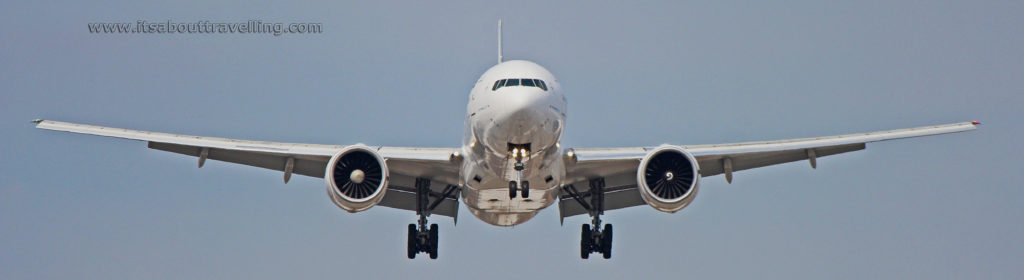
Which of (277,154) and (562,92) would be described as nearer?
(562,92)

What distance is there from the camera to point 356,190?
32531 millimetres

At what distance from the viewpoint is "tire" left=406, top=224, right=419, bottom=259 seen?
122 feet

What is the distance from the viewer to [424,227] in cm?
3712

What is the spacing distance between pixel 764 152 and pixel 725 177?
131 centimetres

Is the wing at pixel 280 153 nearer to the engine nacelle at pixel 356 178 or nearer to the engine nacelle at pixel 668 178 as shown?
the engine nacelle at pixel 356 178

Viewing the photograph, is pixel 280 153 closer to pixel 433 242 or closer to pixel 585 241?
pixel 433 242

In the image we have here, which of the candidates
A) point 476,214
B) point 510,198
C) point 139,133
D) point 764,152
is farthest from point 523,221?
point 139,133

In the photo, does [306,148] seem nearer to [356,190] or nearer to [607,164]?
[356,190]

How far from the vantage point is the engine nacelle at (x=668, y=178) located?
32.4 m

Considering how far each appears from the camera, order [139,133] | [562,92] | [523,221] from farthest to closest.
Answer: [523,221]
[139,133]
[562,92]

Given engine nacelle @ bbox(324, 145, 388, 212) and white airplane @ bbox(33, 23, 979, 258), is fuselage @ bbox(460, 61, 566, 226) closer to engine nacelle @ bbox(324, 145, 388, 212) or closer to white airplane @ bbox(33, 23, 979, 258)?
white airplane @ bbox(33, 23, 979, 258)

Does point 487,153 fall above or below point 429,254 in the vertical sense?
above

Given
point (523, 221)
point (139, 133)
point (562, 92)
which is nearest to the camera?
point (562, 92)

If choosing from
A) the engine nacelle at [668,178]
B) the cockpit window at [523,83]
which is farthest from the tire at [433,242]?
the cockpit window at [523,83]
